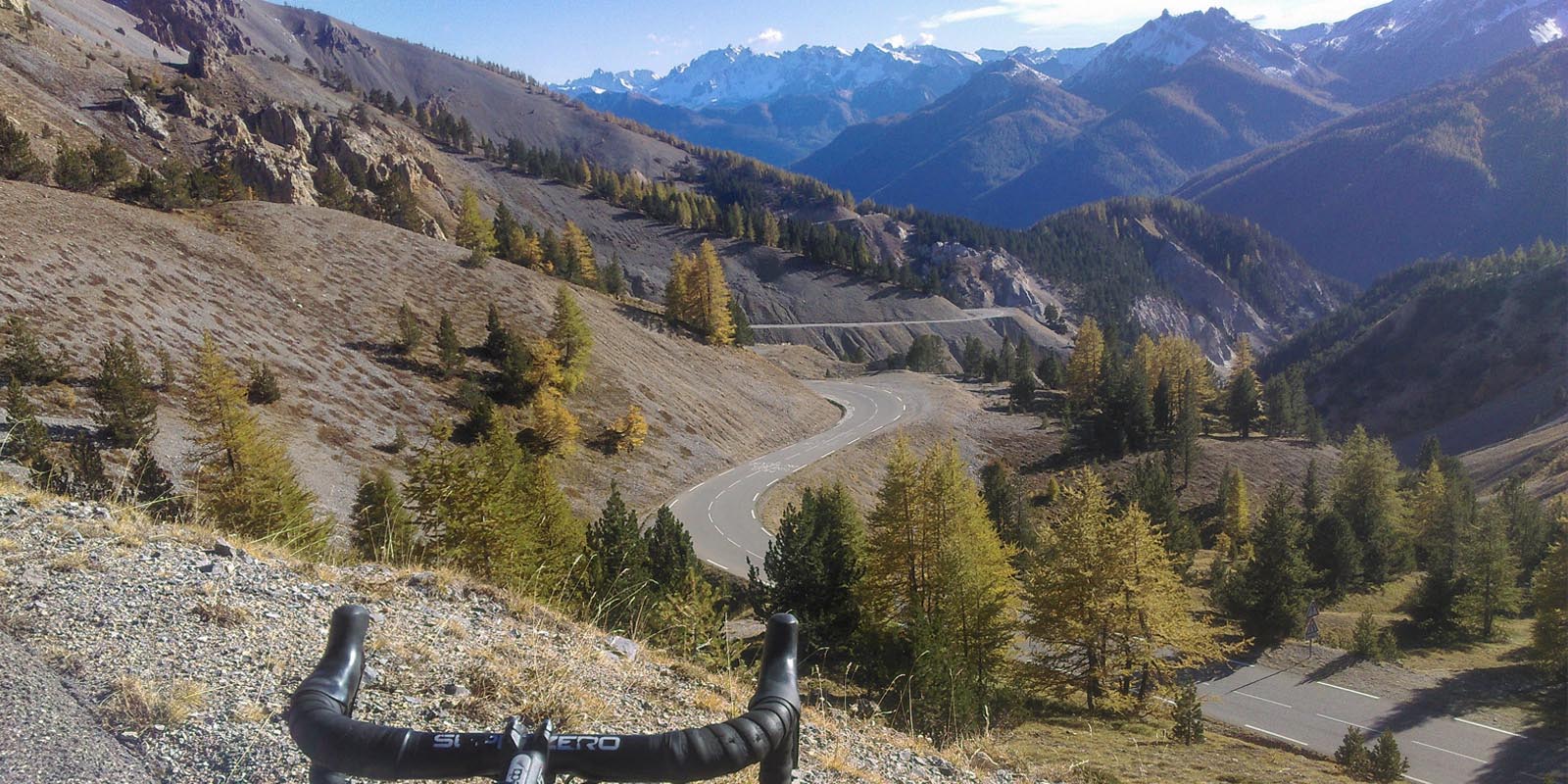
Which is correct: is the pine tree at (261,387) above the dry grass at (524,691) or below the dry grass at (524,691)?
below

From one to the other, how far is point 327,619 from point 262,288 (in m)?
52.7

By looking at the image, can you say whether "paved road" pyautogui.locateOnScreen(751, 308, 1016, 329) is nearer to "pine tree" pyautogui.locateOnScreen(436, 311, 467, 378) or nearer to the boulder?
"pine tree" pyautogui.locateOnScreen(436, 311, 467, 378)

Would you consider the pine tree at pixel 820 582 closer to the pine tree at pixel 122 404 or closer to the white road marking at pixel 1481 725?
the pine tree at pixel 122 404

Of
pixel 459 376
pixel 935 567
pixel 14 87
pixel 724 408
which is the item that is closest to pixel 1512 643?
pixel 935 567

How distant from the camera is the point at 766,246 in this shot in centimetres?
16012

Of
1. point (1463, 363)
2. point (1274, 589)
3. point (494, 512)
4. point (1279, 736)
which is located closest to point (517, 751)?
point (494, 512)

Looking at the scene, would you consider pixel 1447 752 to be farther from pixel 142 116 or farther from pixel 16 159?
pixel 142 116

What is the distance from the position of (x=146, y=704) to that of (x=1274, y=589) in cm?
4576

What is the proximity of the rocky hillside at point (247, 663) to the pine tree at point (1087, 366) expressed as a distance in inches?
3445

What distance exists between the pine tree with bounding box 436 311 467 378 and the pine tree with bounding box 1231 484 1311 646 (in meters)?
49.7

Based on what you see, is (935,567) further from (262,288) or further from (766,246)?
(766,246)

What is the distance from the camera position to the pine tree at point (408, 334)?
50312 mm

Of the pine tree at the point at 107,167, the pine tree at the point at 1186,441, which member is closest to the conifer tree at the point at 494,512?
the pine tree at the point at 107,167

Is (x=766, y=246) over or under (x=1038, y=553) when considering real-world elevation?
over
